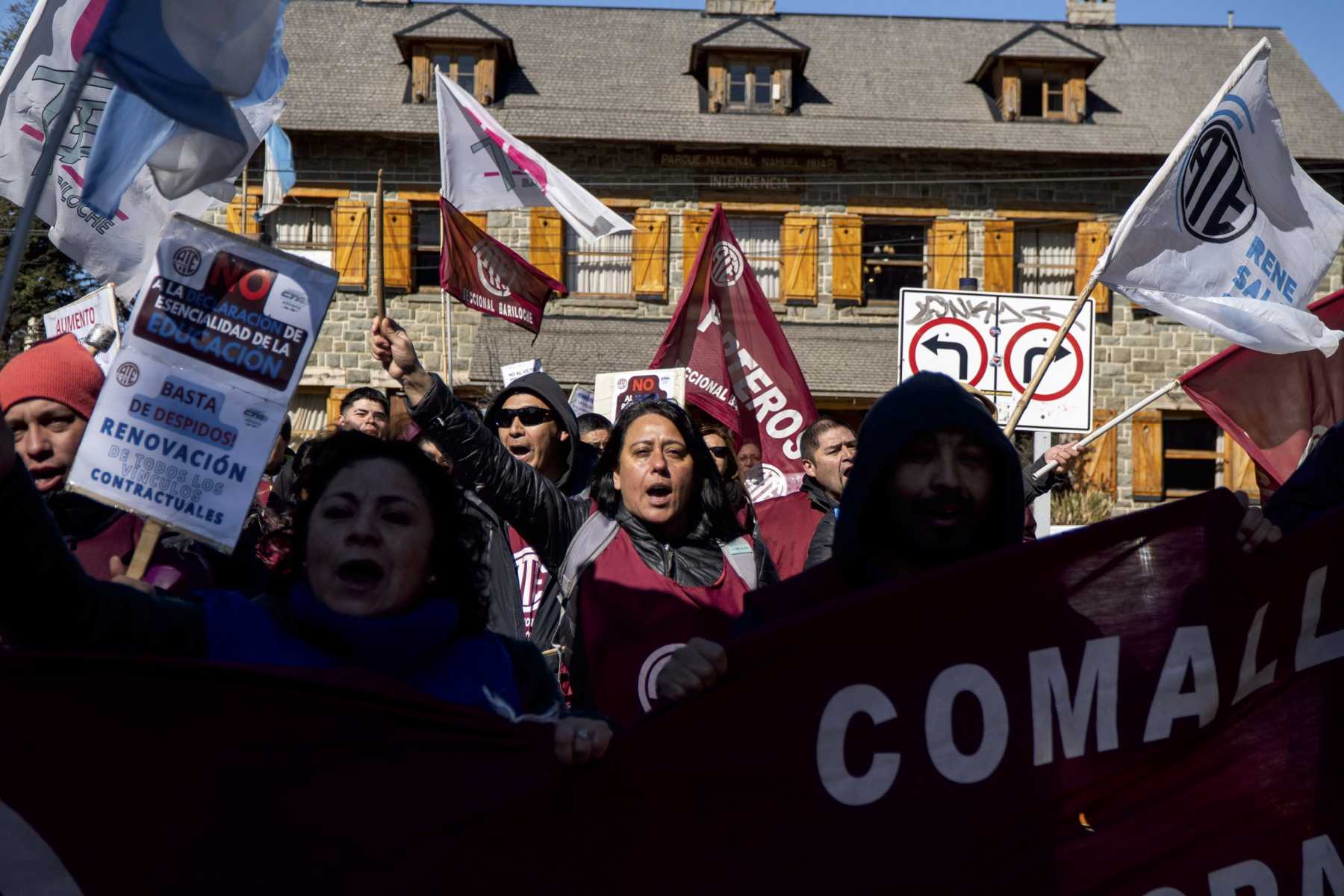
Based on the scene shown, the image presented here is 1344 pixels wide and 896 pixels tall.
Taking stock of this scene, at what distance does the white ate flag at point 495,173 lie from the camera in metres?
Answer: 8.73

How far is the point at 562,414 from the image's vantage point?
16.8ft

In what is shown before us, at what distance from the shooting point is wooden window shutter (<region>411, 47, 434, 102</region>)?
23.7 m

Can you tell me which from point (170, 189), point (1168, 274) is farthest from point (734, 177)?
point (170, 189)

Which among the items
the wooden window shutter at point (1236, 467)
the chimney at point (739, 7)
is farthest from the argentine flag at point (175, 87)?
the chimney at point (739, 7)

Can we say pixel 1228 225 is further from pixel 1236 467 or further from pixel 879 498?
pixel 1236 467

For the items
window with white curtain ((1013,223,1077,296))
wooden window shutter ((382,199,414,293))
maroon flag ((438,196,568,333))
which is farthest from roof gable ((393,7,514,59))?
maroon flag ((438,196,568,333))

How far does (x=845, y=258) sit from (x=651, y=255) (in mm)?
3192

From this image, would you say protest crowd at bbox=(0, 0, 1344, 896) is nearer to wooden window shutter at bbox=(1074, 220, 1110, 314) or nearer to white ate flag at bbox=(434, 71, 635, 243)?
white ate flag at bbox=(434, 71, 635, 243)

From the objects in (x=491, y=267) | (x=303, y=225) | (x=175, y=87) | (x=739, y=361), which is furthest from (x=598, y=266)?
(x=175, y=87)

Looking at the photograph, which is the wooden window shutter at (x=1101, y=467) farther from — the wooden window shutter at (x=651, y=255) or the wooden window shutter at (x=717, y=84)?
the wooden window shutter at (x=717, y=84)

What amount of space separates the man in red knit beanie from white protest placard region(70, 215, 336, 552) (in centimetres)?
18

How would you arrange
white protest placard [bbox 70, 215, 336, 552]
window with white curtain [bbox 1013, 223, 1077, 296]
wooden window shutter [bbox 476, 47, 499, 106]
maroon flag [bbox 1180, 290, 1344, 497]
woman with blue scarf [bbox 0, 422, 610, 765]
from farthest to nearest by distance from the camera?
wooden window shutter [bbox 476, 47, 499, 106]
window with white curtain [bbox 1013, 223, 1077, 296]
maroon flag [bbox 1180, 290, 1344, 497]
white protest placard [bbox 70, 215, 336, 552]
woman with blue scarf [bbox 0, 422, 610, 765]

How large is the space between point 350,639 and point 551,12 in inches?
1002

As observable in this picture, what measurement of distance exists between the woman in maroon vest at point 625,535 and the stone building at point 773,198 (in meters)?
18.5
